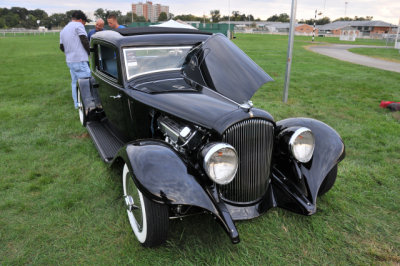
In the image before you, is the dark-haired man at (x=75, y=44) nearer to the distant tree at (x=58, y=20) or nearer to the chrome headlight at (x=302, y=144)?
the chrome headlight at (x=302, y=144)

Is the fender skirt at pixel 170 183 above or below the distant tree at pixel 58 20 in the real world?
below

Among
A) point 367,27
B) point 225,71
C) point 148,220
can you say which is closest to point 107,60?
point 225,71

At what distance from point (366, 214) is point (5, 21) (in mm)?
91047

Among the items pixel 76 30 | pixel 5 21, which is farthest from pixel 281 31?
pixel 76 30

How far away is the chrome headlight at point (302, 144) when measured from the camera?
2.44m

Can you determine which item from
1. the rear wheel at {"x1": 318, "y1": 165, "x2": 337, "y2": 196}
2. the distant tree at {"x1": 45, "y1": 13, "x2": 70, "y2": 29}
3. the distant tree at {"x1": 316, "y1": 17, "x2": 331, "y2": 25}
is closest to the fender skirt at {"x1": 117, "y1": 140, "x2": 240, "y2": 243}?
the rear wheel at {"x1": 318, "y1": 165, "x2": 337, "y2": 196}

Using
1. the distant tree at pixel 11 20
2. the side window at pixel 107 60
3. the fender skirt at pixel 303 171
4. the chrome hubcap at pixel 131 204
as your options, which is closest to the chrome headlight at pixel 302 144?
the fender skirt at pixel 303 171

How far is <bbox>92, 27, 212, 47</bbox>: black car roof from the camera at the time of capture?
10.8ft

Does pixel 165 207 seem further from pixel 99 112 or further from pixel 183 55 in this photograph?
pixel 99 112

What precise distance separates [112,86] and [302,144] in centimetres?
235

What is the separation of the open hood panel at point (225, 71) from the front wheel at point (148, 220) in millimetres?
1197

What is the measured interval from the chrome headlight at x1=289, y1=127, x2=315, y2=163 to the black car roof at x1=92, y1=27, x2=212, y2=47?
177cm

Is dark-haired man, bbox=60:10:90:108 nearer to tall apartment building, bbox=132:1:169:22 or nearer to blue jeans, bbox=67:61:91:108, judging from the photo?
blue jeans, bbox=67:61:91:108

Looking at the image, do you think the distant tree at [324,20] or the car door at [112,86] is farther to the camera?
the distant tree at [324,20]
